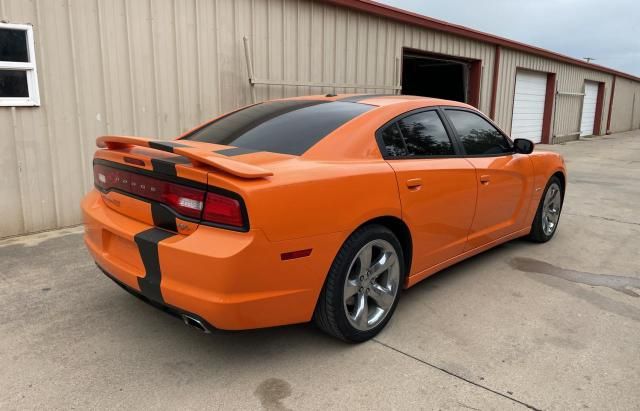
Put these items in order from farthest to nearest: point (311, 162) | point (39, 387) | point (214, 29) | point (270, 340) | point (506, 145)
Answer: point (214, 29), point (506, 145), point (270, 340), point (311, 162), point (39, 387)

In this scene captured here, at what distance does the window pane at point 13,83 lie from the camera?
4.99m

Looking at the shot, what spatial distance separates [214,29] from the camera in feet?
21.7

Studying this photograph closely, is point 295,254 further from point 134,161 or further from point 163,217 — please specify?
point 134,161

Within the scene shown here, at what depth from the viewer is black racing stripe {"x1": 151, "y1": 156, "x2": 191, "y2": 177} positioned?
2457mm

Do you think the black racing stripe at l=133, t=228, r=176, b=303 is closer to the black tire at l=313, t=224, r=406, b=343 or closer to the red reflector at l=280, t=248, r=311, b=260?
the red reflector at l=280, t=248, r=311, b=260

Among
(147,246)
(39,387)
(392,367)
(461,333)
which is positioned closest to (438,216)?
(461,333)

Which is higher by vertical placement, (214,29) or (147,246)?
(214,29)

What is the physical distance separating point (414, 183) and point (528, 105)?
49.7 feet

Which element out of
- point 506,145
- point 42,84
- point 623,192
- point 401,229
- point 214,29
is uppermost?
point 214,29

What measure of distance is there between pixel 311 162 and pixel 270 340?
1131 millimetres

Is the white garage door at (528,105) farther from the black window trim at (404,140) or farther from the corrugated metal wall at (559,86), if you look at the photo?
the black window trim at (404,140)

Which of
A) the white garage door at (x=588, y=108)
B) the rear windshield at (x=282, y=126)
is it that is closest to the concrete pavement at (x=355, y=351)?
the rear windshield at (x=282, y=126)

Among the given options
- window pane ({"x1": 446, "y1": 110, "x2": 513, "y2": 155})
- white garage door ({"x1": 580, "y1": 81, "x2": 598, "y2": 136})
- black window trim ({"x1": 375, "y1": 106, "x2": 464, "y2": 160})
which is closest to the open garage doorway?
window pane ({"x1": 446, "y1": 110, "x2": 513, "y2": 155})

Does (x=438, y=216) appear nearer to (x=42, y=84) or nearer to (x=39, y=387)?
(x=39, y=387)
